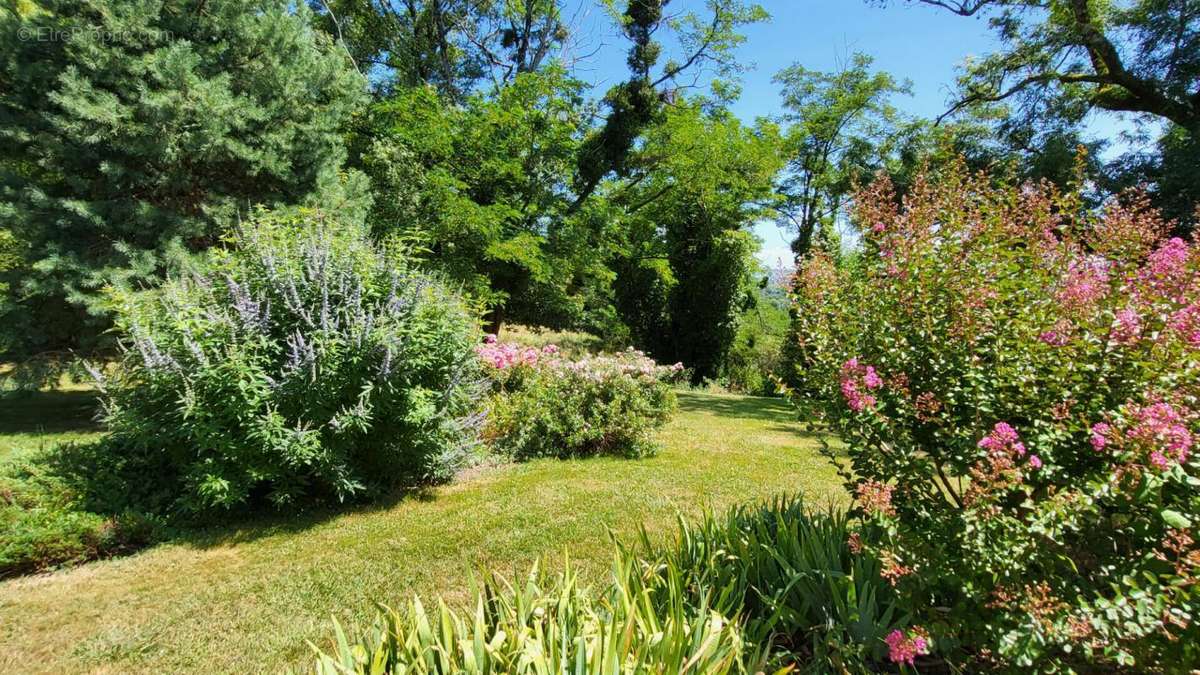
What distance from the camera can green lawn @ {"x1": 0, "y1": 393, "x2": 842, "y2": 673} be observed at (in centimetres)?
268

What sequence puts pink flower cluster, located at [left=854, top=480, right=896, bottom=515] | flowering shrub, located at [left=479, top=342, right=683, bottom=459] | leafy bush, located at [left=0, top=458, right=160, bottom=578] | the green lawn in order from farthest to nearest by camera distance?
1. flowering shrub, located at [left=479, top=342, right=683, bottom=459]
2. leafy bush, located at [left=0, top=458, right=160, bottom=578]
3. the green lawn
4. pink flower cluster, located at [left=854, top=480, right=896, bottom=515]

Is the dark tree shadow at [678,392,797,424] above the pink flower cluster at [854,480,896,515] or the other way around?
the other way around

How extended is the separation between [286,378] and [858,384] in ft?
13.3

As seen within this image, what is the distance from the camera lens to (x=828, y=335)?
8.38 ft

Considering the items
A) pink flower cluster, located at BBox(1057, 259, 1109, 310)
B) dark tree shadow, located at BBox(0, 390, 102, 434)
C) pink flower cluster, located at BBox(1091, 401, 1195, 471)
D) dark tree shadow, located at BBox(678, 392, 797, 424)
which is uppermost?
pink flower cluster, located at BBox(1057, 259, 1109, 310)

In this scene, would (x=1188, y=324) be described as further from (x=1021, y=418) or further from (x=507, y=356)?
(x=507, y=356)

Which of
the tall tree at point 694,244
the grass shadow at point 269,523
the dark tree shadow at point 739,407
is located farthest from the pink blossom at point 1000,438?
the tall tree at point 694,244

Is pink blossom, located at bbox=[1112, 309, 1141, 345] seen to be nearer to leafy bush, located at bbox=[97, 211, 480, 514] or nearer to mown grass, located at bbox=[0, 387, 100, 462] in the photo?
leafy bush, located at bbox=[97, 211, 480, 514]

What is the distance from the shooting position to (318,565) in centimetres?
354

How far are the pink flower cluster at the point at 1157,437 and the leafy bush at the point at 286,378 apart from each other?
14.0ft

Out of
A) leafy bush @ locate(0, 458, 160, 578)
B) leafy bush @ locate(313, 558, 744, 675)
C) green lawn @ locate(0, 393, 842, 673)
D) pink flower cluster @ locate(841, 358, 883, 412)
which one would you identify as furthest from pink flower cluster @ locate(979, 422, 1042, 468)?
leafy bush @ locate(0, 458, 160, 578)

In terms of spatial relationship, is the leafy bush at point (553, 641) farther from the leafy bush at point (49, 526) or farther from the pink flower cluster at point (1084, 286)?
the leafy bush at point (49, 526)

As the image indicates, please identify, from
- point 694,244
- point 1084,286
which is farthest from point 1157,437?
point 694,244

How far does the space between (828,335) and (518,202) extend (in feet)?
39.1
